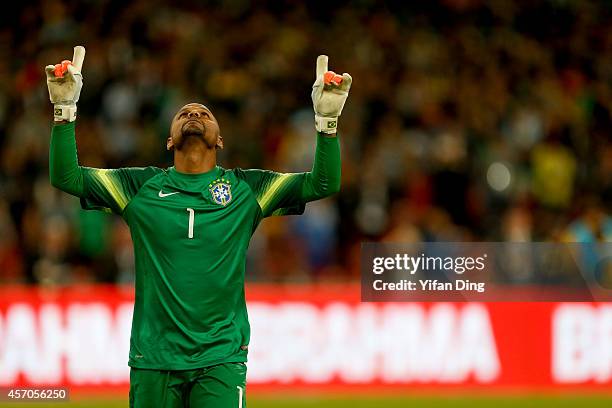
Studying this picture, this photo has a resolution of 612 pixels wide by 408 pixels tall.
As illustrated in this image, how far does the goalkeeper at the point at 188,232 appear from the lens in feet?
18.7

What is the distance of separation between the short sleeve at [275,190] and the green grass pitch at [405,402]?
18.6 feet

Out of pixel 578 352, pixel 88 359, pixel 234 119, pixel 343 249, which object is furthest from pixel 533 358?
pixel 234 119

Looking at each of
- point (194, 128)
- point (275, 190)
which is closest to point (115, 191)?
point (194, 128)

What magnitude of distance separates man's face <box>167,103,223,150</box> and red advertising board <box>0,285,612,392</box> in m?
6.40

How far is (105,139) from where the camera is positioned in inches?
585

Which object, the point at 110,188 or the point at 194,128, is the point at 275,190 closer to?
the point at 194,128

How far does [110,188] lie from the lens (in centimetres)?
598

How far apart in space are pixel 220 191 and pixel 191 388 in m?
0.89

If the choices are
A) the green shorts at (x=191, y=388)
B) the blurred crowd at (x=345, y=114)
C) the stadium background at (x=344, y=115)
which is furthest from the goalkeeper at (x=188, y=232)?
the blurred crowd at (x=345, y=114)

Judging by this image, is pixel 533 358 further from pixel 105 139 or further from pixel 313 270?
pixel 105 139

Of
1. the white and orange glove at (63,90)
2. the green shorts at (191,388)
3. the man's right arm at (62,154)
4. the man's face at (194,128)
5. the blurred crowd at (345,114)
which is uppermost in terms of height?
the blurred crowd at (345,114)

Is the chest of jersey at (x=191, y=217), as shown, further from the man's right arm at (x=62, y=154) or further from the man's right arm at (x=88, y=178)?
the man's right arm at (x=62, y=154)

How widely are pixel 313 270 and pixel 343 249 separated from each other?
0.44 m

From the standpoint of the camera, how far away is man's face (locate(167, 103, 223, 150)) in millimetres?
5811
